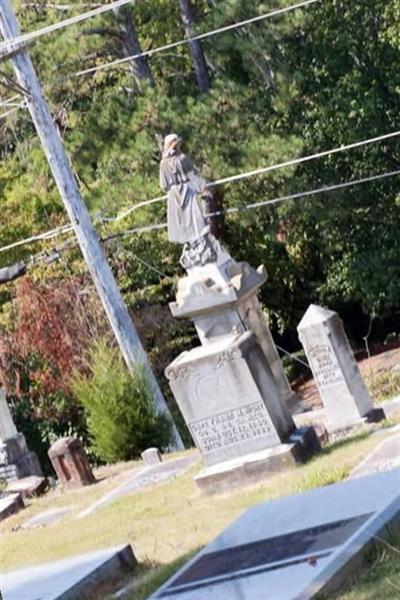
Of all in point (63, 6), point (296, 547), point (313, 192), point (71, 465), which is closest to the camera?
point (296, 547)

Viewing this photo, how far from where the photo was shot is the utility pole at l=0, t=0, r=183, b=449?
25.5 metres

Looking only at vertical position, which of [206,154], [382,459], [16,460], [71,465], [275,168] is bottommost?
[16,460]

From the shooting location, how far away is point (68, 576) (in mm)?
10164

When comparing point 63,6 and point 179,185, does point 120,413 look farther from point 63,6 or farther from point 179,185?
point 63,6

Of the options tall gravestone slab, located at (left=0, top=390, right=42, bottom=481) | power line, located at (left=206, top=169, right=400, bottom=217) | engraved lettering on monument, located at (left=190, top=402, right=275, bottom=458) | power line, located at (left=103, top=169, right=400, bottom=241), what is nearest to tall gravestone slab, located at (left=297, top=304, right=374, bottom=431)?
engraved lettering on monument, located at (left=190, top=402, right=275, bottom=458)

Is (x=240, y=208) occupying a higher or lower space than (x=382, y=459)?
lower

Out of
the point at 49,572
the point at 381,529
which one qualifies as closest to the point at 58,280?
the point at 49,572

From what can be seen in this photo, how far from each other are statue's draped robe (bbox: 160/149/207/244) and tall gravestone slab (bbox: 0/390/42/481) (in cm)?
609

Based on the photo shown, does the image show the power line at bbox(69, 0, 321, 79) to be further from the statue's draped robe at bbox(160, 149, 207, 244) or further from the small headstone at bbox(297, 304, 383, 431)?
the small headstone at bbox(297, 304, 383, 431)

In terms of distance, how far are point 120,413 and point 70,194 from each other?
569 cm

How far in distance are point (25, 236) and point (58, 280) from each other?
96.7 inches

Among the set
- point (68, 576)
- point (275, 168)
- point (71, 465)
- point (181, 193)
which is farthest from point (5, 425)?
point (68, 576)

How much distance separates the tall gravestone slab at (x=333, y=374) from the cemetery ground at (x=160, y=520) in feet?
1.80

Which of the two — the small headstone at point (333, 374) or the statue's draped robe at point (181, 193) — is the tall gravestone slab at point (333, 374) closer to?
the small headstone at point (333, 374)
